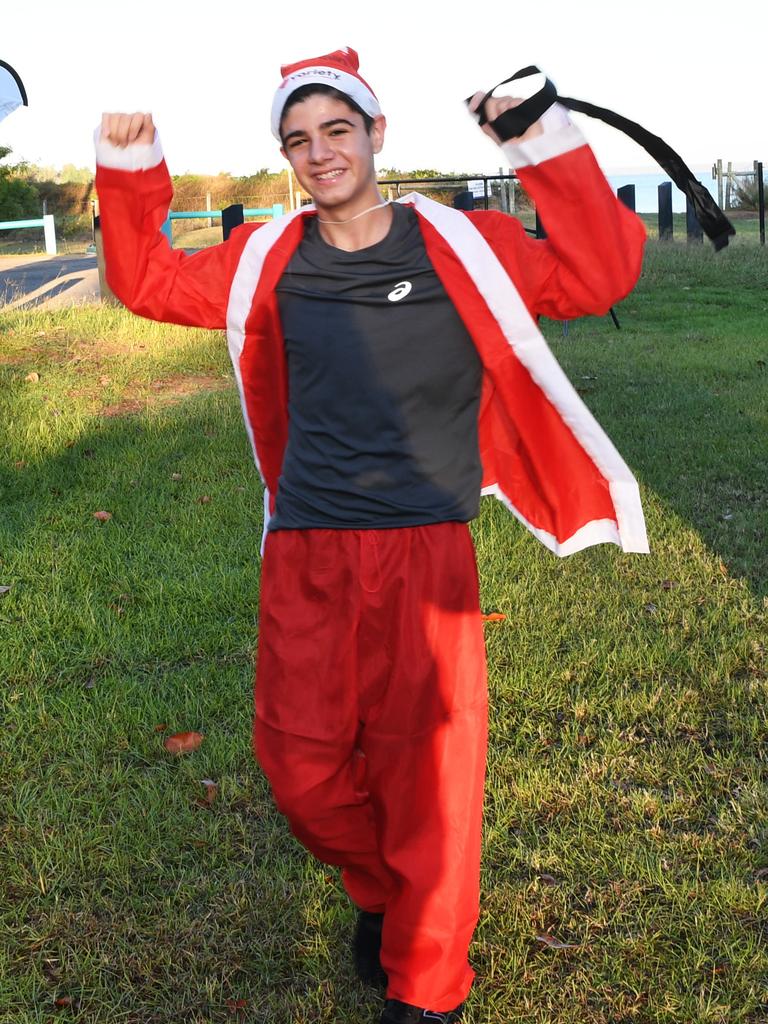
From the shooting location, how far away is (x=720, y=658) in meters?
4.61

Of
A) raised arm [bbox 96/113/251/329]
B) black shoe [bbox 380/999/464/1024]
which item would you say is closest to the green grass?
black shoe [bbox 380/999/464/1024]

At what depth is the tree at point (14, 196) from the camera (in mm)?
33781

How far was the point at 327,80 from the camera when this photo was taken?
2703mm

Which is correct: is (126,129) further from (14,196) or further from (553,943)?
(14,196)

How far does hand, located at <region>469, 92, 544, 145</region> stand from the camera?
8.34ft

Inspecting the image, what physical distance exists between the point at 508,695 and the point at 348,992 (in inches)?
63.2

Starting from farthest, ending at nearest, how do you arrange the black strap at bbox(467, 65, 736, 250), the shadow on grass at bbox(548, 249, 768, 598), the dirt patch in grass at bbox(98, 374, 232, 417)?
the dirt patch in grass at bbox(98, 374, 232, 417) → the shadow on grass at bbox(548, 249, 768, 598) → the black strap at bbox(467, 65, 736, 250)

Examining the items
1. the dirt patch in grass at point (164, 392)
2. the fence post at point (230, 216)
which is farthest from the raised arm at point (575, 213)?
the fence post at point (230, 216)

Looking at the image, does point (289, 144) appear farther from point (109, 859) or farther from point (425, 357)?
point (109, 859)

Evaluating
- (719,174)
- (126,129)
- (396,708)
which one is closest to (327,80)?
(126,129)

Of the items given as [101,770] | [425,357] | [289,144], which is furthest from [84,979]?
[289,144]

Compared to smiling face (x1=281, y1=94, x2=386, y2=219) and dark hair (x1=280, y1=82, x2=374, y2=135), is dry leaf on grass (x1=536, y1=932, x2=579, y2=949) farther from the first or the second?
dark hair (x1=280, y1=82, x2=374, y2=135)

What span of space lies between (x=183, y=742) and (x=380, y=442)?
1.85 metres

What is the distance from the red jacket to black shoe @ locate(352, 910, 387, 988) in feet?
3.46
